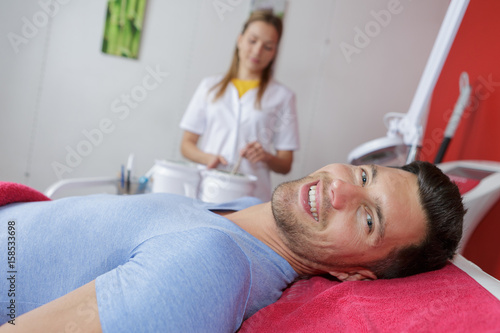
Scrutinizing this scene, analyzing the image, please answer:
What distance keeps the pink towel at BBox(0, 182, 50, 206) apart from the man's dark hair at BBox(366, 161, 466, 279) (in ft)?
3.10

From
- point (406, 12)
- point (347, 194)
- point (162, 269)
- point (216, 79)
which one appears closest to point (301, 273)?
point (347, 194)

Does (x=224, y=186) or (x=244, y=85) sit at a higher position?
(x=244, y=85)

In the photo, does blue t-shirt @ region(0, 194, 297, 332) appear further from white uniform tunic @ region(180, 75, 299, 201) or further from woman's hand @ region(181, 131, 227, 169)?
white uniform tunic @ region(180, 75, 299, 201)

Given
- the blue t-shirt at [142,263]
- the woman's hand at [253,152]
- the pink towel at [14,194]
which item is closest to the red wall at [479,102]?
the blue t-shirt at [142,263]

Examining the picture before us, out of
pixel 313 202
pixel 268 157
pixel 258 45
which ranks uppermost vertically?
pixel 258 45

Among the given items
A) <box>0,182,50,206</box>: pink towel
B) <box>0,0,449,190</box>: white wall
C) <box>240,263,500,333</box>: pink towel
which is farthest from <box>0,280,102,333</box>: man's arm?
<box>0,0,449,190</box>: white wall

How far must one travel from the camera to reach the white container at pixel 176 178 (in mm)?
1567

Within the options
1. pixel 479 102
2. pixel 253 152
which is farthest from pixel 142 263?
pixel 479 102

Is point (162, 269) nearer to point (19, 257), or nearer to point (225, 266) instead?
point (225, 266)

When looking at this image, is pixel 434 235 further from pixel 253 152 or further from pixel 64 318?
pixel 253 152

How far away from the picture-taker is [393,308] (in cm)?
78

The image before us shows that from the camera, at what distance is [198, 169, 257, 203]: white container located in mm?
1517

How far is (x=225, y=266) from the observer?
789 millimetres

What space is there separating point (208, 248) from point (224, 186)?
728 millimetres
